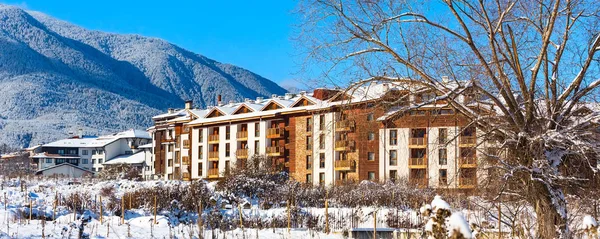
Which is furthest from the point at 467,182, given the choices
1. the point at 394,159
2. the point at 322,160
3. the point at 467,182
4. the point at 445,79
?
the point at 322,160

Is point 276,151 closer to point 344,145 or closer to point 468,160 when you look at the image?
point 344,145

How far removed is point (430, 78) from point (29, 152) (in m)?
119

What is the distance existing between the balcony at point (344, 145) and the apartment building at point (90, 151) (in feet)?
182

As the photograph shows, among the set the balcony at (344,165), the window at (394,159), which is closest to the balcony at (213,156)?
the balcony at (344,165)

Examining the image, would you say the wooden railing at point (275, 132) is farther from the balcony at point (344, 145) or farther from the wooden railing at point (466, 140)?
the wooden railing at point (466, 140)

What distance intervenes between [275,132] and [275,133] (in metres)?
0.07

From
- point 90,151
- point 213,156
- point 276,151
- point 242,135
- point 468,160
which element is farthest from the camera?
point 90,151

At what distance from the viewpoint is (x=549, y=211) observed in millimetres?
9961

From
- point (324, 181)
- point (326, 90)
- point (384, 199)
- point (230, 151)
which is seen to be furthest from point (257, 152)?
point (326, 90)

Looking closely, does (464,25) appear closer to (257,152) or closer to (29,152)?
(257,152)

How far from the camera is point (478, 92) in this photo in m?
10.3

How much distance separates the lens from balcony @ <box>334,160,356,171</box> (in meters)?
49.1

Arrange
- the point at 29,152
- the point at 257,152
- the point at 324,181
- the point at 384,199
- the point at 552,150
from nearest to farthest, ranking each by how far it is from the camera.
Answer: the point at 552,150, the point at 384,199, the point at 324,181, the point at 257,152, the point at 29,152

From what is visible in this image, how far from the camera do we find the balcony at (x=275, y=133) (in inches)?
2188
